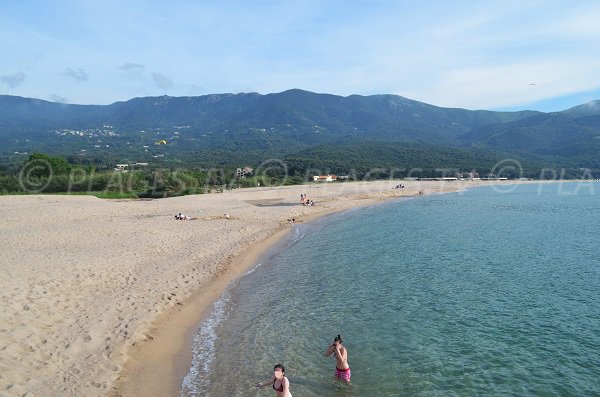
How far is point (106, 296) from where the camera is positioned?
1356cm

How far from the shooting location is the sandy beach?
9016 mm

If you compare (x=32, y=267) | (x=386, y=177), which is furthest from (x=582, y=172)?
(x=32, y=267)

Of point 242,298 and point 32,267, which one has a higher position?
point 32,267

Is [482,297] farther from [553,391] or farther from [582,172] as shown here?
[582,172]

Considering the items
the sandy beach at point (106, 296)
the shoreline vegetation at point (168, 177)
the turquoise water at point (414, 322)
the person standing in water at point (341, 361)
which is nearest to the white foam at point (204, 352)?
the turquoise water at point (414, 322)

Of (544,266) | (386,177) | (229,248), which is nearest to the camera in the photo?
(544,266)

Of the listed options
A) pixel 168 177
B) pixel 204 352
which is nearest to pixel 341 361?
pixel 204 352

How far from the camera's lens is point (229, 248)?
23.7 metres

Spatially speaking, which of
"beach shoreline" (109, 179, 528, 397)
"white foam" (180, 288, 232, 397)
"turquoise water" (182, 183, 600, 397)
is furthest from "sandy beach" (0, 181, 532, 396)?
"turquoise water" (182, 183, 600, 397)

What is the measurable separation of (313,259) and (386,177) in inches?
4116

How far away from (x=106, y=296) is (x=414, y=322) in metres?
9.51

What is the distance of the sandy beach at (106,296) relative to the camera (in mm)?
9016

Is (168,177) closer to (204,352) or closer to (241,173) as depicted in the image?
(241,173)

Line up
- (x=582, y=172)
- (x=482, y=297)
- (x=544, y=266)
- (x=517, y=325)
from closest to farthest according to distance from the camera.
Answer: (x=517, y=325) → (x=482, y=297) → (x=544, y=266) → (x=582, y=172)
